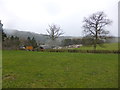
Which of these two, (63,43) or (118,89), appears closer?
(118,89)

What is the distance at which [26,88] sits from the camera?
14.5 feet

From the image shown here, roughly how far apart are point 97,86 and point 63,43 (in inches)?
1532

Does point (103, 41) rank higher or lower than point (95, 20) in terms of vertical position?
lower

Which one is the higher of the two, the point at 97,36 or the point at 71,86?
the point at 97,36

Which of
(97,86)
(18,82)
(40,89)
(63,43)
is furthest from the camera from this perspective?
(63,43)

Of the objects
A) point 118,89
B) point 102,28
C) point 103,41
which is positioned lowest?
point 118,89

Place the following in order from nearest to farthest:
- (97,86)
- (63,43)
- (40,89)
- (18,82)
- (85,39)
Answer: (40,89), (97,86), (18,82), (85,39), (63,43)

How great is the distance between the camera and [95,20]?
25.3 meters

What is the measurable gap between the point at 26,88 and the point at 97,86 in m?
2.38

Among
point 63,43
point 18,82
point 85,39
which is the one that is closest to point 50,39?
point 63,43

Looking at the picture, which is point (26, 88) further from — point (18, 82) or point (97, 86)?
point (97, 86)

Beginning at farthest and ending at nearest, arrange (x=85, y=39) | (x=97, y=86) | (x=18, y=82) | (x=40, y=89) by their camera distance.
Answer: (x=85, y=39)
(x=18, y=82)
(x=97, y=86)
(x=40, y=89)

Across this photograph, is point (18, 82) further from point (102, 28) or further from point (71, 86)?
point (102, 28)

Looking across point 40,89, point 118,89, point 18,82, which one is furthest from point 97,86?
point 18,82
